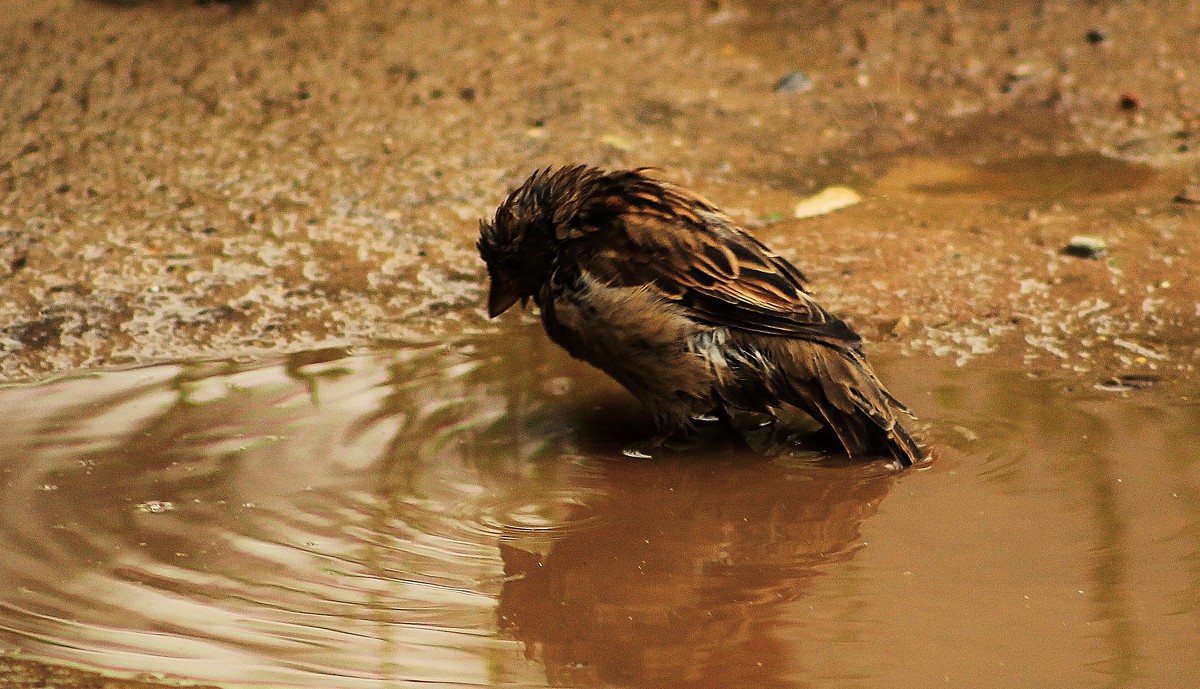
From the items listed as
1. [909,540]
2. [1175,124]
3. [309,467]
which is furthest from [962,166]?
[309,467]

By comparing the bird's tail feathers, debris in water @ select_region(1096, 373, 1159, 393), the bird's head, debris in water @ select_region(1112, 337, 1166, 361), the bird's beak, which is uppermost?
the bird's head

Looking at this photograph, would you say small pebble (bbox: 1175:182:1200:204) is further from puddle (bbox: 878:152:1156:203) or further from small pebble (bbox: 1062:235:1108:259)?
small pebble (bbox: 1062:235:1108:259)

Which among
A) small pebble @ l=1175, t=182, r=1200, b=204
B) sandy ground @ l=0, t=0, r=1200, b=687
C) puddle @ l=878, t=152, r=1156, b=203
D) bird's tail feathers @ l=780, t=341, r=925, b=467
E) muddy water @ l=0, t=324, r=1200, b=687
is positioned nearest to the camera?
muddy water @ l=0, t=324, r=1200, b=687

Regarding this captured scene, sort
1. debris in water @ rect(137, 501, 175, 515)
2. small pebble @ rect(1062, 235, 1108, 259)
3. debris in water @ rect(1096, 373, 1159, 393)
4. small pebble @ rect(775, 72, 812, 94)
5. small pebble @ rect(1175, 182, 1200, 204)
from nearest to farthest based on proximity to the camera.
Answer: debris in water @ rect(137, 501, 175, 515) < debris in water @ rect(1096, 373, 1159, 393) < small pebble @ rect(1062, 235, 1108, 259) < small pebble @ rect(1175, 182, 1200, 204) < small pebble @ rect(775, 72, 812, 94)

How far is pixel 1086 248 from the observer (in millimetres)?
5594

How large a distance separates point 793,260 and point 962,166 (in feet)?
4.95

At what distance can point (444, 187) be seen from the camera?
6309mm

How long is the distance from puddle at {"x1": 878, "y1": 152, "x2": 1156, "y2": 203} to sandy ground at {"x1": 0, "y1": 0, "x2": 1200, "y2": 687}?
0.02m

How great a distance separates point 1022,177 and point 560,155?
233cm

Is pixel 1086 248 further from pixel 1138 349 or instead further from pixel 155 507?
pixel 155 507

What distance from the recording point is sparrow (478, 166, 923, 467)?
13.7 feet

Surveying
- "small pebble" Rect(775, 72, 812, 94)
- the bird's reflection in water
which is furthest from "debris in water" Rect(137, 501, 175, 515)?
"small pebble" Rect(775, 72, 812, 94)

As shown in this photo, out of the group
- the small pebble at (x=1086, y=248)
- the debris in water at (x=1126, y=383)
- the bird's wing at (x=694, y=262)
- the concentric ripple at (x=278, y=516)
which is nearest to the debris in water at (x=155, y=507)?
the concentric ripple at (x=278, y=516)

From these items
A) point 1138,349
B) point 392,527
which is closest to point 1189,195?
point 1138,349
